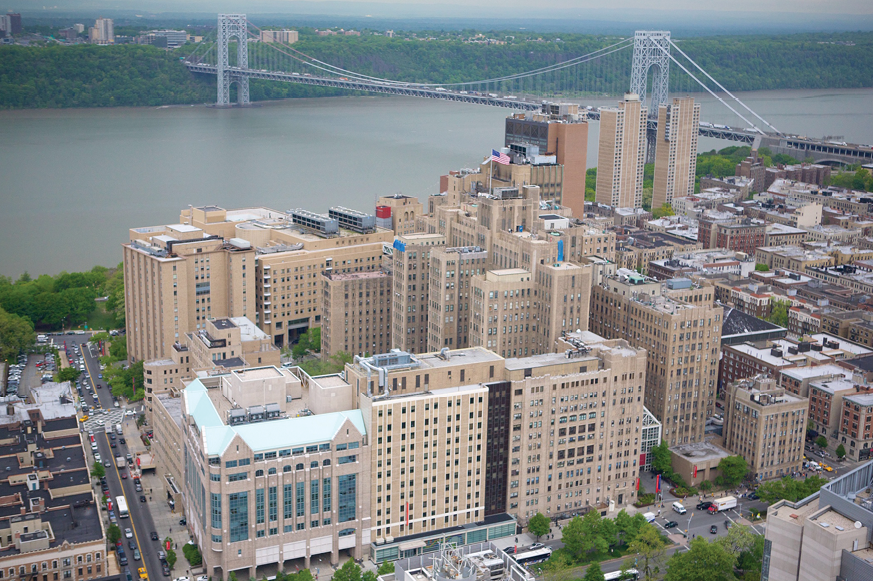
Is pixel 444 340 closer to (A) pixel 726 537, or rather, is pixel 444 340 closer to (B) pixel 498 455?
(B) pixel 498 455

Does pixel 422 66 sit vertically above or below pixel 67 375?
above

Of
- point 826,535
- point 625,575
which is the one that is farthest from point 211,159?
point 826,535

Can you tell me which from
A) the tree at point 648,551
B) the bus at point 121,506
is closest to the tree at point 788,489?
the tree at point 648,551

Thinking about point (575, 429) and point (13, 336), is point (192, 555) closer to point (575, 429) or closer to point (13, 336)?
point (575, 429)

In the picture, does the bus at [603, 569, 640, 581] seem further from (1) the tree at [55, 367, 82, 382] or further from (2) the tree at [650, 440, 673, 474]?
(1) the tree at [55, 367, 82, 382]

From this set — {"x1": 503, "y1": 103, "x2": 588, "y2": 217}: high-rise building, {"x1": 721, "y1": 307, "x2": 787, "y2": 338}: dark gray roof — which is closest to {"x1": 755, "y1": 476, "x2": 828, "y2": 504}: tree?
{"x1": 721, "y1": 307, "x2": 787, "y2": 338}: dark gray roof

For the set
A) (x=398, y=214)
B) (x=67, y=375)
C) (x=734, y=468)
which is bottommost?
(x=734, y=468)
